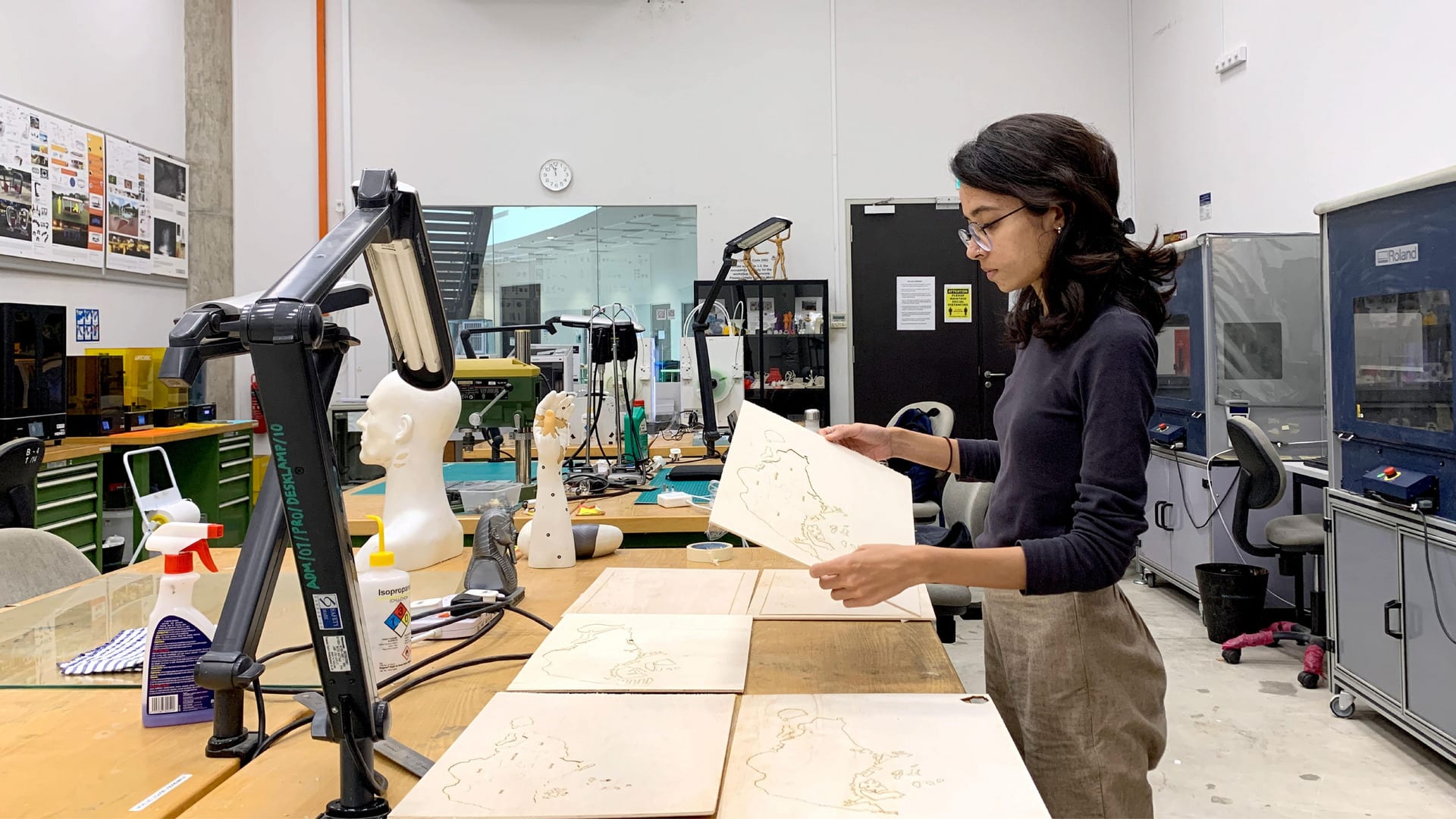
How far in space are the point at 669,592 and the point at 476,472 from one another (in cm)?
193

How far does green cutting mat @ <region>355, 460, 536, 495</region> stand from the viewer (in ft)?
9.64

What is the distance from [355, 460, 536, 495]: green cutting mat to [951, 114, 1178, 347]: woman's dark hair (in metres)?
2.20

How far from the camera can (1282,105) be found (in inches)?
177

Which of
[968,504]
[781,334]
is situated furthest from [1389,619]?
[781,334]

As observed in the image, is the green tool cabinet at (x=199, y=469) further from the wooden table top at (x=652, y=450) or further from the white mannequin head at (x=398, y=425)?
the white mannequin head at (x=398, y=425)

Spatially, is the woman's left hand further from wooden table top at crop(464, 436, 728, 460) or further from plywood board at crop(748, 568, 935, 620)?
wooden table top at crop(464, 436, 728, 460)

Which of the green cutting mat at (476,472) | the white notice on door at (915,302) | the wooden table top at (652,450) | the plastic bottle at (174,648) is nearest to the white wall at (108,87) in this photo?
the wooden table top at (652,450)

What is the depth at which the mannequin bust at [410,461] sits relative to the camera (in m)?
1.81

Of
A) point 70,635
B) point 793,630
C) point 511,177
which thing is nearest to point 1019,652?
point 793,630

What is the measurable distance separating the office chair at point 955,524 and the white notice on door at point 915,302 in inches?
112

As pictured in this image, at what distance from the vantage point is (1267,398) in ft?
13.6

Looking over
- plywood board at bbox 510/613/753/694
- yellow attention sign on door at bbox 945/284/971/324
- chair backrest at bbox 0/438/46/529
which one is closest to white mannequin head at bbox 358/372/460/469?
plywood board at bbox 510/613/753/694

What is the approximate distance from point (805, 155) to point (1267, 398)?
323cm

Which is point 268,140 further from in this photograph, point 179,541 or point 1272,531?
point 1272,531
